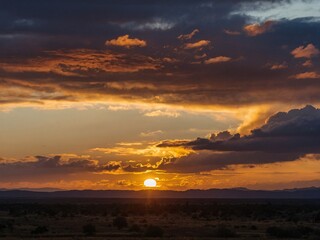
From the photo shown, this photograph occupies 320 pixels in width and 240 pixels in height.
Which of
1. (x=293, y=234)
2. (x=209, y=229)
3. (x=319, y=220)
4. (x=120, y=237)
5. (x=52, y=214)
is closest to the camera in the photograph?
(x=120, y=237)

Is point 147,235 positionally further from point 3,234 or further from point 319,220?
point 319,220

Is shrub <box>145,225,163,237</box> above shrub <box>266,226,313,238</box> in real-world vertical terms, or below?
above

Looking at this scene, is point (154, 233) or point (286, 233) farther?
point (286, 233)

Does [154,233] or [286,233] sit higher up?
[154,233]

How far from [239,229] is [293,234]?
942 cm

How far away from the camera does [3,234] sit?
6316 centimetres

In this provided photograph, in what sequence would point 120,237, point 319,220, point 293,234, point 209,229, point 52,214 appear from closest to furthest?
point 120,237
point 293,234
point 209,229
point 319,220
point 52,214

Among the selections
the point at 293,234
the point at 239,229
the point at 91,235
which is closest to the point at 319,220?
the point at 239,229

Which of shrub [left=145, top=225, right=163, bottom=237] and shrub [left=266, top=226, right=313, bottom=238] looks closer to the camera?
shrub [left=145, top=225, right=163, bottom=237]

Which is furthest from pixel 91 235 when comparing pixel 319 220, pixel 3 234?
pixel 319 220

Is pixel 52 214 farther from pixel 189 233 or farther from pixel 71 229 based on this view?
pixel 189 233

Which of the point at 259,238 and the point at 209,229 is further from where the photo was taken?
the point at 209,229

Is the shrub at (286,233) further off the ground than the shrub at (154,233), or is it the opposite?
the shrub at (154,233)

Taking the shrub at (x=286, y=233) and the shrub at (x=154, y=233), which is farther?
the shrub at (x=286, y=233)
